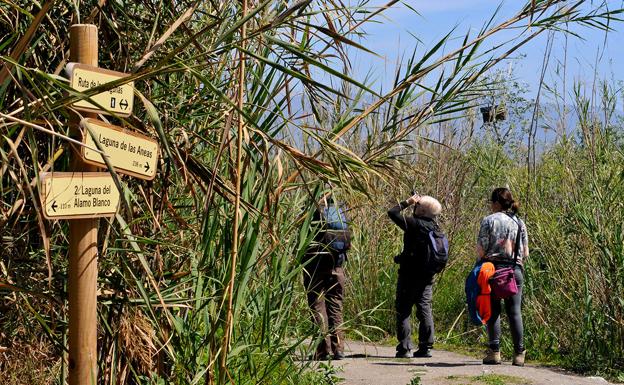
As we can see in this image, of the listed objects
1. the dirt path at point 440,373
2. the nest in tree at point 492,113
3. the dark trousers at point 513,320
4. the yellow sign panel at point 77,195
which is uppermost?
the nest in tree at point 492,113

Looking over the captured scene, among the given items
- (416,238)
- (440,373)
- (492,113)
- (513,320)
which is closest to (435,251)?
(416,238)

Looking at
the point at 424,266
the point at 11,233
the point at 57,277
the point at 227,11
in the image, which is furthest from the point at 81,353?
the point at 424,266

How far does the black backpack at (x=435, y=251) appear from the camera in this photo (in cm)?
971

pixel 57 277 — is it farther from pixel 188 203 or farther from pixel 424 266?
pixel 424 266

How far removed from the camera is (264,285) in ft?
16.9

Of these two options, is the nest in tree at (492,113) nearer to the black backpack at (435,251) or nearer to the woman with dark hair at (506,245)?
the black backpack at (435,251)

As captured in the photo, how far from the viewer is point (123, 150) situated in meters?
3.52

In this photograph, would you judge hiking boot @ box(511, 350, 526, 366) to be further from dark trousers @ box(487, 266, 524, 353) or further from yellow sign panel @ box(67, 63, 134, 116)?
yellow sign panel @ box(67, 63, 134, 116)

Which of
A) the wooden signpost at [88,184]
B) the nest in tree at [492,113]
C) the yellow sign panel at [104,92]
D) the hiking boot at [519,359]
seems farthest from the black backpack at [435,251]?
the yellow sign panel at [104,92]

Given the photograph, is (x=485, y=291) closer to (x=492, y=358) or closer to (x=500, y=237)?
(x=500, y=237)

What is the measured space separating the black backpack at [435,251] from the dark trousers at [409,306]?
21cm

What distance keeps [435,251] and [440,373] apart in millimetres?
1192

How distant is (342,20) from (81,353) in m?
1.80

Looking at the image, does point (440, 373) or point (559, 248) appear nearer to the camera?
point (440, 373)
